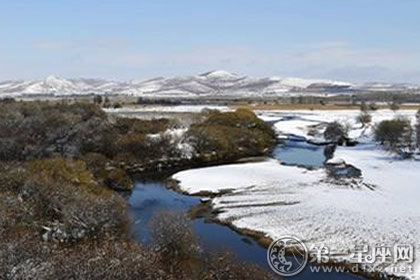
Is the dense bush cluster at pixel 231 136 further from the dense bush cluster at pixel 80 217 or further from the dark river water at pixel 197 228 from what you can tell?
the dark river water at pixel 197 228

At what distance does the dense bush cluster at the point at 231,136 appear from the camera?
60.7 meters

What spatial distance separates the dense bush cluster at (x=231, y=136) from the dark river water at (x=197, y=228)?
30.4 feet

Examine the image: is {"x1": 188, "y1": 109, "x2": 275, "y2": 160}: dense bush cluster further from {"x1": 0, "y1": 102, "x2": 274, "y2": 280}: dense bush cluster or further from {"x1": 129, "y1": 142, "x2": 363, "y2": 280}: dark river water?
{"x1": 129, "y1": 142, "x2": 363, "y2": 280}: dark river water

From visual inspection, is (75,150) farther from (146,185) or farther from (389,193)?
(389,193)

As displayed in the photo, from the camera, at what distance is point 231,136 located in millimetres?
65375

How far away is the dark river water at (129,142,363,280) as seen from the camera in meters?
24.5

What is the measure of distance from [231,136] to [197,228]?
35.7 meters

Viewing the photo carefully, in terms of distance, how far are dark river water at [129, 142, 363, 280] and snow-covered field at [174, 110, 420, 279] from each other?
1539 millimetres

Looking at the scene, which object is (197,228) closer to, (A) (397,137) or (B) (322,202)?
(B) (322,202)

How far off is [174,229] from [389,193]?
67.7 feet

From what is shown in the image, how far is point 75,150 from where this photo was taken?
51938 mm

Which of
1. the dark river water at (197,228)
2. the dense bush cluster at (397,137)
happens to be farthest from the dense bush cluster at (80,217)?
the dense bush cluster at (397,137)

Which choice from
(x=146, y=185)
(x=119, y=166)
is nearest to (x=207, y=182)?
(x=146, y=185)

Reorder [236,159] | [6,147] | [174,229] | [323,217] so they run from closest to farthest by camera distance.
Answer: [174,229], [323,217], [6,147], [236,159]
